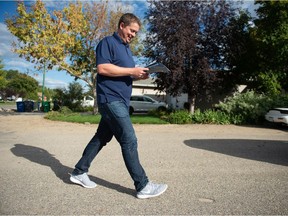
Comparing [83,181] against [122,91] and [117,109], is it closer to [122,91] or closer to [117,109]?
[117,109]

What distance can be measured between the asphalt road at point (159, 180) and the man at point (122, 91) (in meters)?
0.27

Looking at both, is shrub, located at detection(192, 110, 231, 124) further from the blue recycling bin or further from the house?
the blue recycling bin

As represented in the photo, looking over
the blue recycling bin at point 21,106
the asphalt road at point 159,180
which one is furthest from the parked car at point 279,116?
the blue recycling bin at point 21,106

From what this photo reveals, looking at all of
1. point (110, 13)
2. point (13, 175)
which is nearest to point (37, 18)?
point (110, 13)

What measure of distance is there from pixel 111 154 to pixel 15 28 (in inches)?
553

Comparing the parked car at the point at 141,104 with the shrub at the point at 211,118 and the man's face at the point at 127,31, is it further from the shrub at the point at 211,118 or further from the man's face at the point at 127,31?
the man's face at the point at 127,31

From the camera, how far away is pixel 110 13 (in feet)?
63.5

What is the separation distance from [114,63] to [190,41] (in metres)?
10.6

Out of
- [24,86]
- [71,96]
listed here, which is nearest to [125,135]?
[71,96]

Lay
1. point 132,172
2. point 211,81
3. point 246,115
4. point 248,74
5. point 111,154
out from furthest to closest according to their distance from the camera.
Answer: point 248,74
point 211,81
point 246,115
point 111,154
point 132,172

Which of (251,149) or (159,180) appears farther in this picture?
(251,149)

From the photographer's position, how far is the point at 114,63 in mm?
3078

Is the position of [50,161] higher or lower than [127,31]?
lower

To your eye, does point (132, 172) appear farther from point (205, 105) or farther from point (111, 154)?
point (205, 105)
